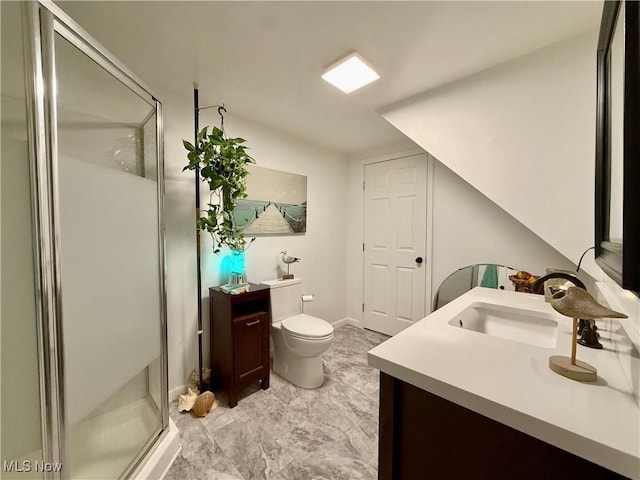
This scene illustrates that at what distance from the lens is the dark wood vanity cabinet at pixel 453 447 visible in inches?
20.2

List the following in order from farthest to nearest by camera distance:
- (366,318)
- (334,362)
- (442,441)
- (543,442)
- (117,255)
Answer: (366,318)
(334,362)
(117,255)
(442,441)
(543,442)

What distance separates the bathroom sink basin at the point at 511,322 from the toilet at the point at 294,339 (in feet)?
3.38

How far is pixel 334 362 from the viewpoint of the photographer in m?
2.27

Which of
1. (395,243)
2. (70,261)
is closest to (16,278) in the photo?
(70,261)

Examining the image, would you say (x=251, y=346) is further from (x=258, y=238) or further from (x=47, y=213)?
(x=47, y=213)

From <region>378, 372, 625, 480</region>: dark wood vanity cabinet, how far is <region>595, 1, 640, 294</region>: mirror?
407 mm

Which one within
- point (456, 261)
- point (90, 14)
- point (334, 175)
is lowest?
point (456, 261)

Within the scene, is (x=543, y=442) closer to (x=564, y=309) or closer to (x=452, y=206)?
(x=564, y=309)

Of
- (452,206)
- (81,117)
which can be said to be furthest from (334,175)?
(81,117)

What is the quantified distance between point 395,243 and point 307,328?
1473mm

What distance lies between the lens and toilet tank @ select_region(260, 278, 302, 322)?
6.73 feet

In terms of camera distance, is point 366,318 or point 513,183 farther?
point 366,318

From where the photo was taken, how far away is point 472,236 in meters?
2.23

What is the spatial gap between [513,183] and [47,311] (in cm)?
241
